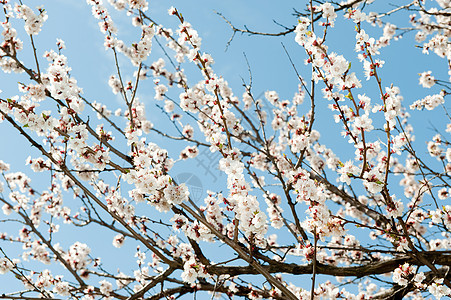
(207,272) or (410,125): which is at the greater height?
(410,125)

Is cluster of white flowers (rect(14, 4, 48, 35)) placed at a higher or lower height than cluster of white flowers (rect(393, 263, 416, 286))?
higher

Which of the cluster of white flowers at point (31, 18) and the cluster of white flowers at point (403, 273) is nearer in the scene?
the cluster of white flowers at point (403, 273)

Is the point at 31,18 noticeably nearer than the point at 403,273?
No

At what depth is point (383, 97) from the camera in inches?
106

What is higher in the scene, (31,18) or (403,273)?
(31,18)

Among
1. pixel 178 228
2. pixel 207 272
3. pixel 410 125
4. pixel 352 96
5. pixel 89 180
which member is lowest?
pixel 207 272

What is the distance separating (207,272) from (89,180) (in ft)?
7.89

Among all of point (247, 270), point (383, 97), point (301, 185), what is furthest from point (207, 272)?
point (383, 97)

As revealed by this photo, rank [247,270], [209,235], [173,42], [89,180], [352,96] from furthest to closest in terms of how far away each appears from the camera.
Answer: [173,42], [89,180], [247,270], [209,235], [352,96]

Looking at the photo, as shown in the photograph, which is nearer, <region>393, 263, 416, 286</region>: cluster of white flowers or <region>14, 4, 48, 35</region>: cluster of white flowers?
<region>393, 263, 416, 286</region>: cluster of white flowers

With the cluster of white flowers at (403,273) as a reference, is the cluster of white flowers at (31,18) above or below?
above

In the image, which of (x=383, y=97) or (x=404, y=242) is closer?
(x=383, y=97)

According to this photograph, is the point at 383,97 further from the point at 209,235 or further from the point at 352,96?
the point at 209,235

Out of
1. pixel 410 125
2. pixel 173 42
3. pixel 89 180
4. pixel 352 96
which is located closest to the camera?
pixel 352 96
